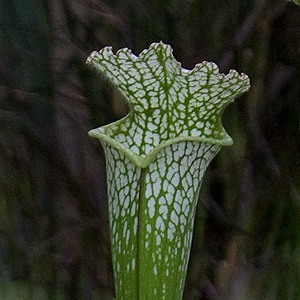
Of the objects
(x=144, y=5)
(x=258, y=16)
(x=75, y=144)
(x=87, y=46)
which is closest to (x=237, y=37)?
(x=258, y=16)

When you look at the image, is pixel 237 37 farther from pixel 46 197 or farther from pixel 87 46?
pixel 46 197

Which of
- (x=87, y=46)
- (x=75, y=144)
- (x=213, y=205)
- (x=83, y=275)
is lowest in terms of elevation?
(x=83, y=275)

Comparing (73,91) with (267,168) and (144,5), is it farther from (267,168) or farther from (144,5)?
(267,168)

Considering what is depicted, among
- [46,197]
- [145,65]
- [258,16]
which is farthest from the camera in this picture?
[46,197]

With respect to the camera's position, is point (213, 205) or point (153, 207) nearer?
point (153, 207)

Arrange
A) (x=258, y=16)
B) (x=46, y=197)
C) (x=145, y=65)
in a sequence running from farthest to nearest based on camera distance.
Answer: (x=46, y=197) < (x=258, y=16) < (x=145, y=65)

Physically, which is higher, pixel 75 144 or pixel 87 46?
pixel 87 46
